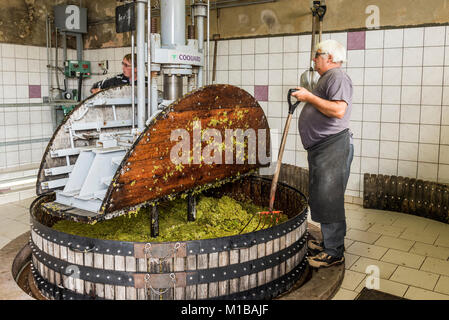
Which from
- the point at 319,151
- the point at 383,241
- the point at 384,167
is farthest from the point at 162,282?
the point at 384,167

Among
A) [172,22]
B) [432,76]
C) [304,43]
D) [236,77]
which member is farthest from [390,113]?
[172,22]

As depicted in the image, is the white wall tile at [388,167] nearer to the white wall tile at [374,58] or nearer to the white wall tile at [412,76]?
the white wall tile at [412,76]

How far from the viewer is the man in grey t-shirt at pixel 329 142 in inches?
113

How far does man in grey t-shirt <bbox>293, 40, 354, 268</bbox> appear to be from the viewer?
2.88m

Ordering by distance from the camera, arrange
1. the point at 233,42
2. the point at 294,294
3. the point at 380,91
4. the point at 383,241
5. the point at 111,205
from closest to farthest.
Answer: the point at 111,205 < the point at 294,294 < the point at 383,241 < the point at 380,91 < the point at 233,42

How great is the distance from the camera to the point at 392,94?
4727 mm

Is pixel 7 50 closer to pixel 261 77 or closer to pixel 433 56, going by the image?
pixel 261 77

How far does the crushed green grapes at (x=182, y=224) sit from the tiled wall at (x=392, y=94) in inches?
72.2

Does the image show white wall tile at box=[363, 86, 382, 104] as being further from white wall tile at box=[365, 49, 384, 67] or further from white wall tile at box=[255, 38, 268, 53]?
white wall tile at box=[255, 38, 268, 53]

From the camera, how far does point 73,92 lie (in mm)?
7461

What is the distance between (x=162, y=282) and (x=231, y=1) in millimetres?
4234

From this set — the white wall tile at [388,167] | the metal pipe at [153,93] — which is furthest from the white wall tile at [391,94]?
the metal pipe at [153,93]

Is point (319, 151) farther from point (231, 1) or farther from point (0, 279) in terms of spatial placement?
point (231, 1)

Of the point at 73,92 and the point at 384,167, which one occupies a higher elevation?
the point at 73,92
